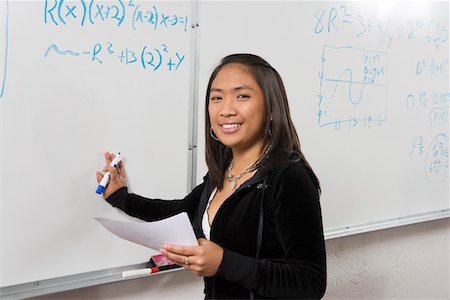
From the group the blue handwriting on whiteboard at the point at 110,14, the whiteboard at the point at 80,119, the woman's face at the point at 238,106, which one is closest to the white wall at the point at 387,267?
the whiteboard at the point at 80,119

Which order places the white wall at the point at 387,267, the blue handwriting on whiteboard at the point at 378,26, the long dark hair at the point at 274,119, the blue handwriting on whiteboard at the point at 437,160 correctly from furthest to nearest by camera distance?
1. the blue handwriting on whiteboard at the point at 437,160
2. the white wall at the point at 387,267
3. the blue handwriting on whiteboard at the point at 378,26
4. the long dark hair at the point at 274,119

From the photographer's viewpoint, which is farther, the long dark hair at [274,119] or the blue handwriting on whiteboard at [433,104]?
the blue handwriting on whiteboard at [433,104]

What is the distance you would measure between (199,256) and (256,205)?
0.17m

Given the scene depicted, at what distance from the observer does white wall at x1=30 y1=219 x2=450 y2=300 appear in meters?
1.73

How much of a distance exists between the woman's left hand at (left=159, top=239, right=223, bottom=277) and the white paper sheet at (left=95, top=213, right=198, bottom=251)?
0.04 feet

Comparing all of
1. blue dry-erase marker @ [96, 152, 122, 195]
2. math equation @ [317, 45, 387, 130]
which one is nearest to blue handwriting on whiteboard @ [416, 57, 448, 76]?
math equation @ [317, 45, 387, 130]

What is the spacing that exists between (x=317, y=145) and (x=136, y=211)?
0.69 meters

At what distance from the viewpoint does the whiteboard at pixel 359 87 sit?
4.52 feet

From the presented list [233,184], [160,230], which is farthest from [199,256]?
[233,184]

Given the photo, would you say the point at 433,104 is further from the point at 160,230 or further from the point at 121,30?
the point at 160,230

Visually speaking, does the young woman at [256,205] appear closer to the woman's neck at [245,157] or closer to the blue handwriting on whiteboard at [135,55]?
the woman's neck at [245,157]

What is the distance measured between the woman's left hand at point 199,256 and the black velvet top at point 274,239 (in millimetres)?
16

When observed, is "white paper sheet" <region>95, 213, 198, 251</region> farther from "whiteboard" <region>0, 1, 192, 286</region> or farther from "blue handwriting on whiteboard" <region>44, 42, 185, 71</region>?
"blue handwriting on whiteboard" <region>44, 42, 185, 71</region>

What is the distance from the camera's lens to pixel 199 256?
0.84 meters
